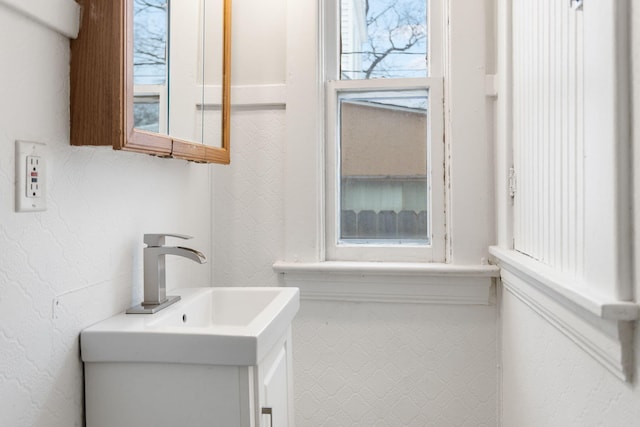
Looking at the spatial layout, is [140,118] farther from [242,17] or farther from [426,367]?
[426,367]

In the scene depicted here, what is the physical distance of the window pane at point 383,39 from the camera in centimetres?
167

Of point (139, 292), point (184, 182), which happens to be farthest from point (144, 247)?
point (184, 182)

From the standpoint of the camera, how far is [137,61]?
40.2 inches

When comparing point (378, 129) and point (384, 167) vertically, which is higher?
point (378, 129)

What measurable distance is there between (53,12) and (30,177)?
0.30 m

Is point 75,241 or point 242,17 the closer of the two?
point 75,241

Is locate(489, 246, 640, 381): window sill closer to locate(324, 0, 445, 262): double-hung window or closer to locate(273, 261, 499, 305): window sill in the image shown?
locate(273, 261, 499, 305): window sill

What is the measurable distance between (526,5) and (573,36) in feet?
1.26

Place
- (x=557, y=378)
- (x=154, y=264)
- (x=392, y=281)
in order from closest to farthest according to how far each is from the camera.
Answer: (x=557, y=378), (x=154, y=264), (x=392, y=281)

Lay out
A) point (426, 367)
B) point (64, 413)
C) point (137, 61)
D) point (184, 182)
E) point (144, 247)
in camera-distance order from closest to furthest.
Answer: point (64, 413) < point (137, 61) < point (144, 247) < point (184, 182) < point (426, 367)

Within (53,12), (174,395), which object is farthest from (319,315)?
(53,12)

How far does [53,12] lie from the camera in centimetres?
85

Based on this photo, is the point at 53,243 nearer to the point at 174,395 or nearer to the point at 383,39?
the point at 174,395

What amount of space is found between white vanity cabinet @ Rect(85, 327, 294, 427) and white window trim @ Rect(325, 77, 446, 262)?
768mm
